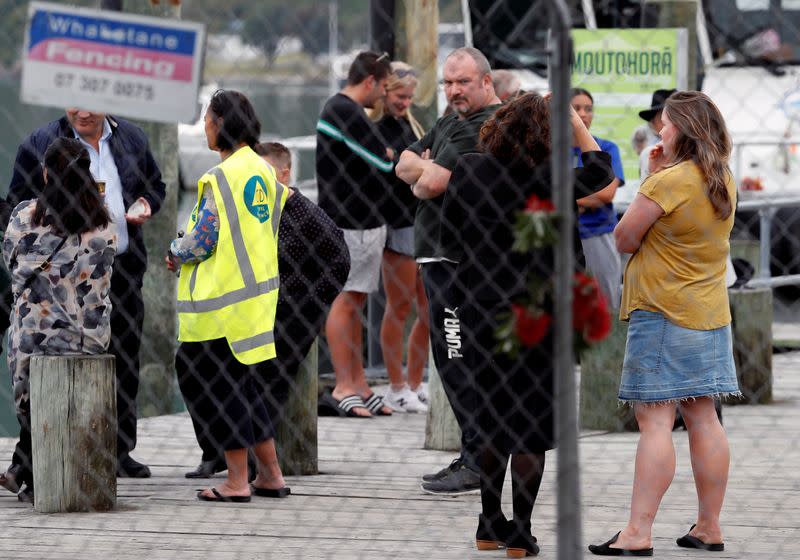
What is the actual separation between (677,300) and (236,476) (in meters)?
1.90

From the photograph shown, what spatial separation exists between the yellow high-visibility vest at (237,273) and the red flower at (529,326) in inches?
91.5

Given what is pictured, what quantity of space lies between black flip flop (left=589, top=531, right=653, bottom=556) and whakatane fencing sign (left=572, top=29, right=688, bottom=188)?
14.4 ft

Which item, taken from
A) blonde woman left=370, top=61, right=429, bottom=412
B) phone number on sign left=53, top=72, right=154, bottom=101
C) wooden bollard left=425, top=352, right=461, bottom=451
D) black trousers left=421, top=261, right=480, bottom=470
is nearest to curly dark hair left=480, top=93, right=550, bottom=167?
black trousers left=421, top=261, right=480, bottom=470

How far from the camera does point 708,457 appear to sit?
4.73 meters

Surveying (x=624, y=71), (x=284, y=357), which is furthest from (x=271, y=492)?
(x=624, y=71)

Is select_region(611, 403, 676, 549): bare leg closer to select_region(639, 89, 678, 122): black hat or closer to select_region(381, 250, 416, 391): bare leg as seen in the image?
select_region(639, 89, 678, 122): black hat

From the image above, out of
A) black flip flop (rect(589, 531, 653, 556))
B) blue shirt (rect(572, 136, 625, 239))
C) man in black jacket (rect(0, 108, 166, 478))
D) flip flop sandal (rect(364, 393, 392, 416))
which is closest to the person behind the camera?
black flip flop (rect(589, 531, 653, 556))

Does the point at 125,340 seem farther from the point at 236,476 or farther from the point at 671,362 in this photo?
the point at 671,362

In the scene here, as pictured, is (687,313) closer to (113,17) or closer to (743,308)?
(113,17)

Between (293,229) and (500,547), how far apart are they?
1.61 meters

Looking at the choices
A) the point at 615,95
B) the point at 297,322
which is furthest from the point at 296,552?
the point at 615,95

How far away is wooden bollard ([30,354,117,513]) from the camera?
17.2 ft

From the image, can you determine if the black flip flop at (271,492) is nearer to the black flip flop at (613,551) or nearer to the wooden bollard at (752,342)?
the black flip flop at (613,551)

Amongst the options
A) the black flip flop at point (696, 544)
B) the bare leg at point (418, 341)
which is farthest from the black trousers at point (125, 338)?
the black flip flop at point (696, 544)
